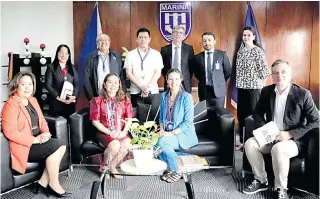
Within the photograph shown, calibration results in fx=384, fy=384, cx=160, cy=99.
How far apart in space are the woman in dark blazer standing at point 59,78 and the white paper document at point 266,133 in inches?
88.8

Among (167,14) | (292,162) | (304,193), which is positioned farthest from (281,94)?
(167,14)

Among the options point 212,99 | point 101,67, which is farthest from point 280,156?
point 101,67

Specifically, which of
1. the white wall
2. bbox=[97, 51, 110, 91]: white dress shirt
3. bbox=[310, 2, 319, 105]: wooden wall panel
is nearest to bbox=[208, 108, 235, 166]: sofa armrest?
bbox=[97, 51, 110, 91]: white dress shirt

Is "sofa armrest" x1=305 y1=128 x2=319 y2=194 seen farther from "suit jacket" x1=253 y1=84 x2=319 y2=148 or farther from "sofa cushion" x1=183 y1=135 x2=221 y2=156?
"sofa cushion" x1=183 y1=135 x2=221 y2=156

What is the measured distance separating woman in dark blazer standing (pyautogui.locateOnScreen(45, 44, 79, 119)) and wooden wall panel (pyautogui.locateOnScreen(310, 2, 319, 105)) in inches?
138

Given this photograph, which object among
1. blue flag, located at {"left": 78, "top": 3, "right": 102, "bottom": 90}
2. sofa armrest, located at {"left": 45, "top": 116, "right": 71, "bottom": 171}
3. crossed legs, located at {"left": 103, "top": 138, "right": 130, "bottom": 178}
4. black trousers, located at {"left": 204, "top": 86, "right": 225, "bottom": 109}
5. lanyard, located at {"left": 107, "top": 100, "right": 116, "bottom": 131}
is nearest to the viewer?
crossed legs, located at {"left": 103, "top": 138, "right": 130, "bottom": 178}

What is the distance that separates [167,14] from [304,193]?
3.31 metres

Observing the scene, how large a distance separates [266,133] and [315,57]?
2.96 m

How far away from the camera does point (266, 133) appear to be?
10.9ft

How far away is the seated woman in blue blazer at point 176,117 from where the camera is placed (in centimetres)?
367

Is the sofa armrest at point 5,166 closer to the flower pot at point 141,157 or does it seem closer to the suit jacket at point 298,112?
the flower pot at point 141,157

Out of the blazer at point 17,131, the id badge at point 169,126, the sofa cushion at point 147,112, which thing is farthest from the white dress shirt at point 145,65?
the blazer at point 17,131

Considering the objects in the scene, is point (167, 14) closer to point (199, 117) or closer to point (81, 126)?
point (199, 117)

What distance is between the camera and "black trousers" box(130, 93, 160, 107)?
4.23 metres
